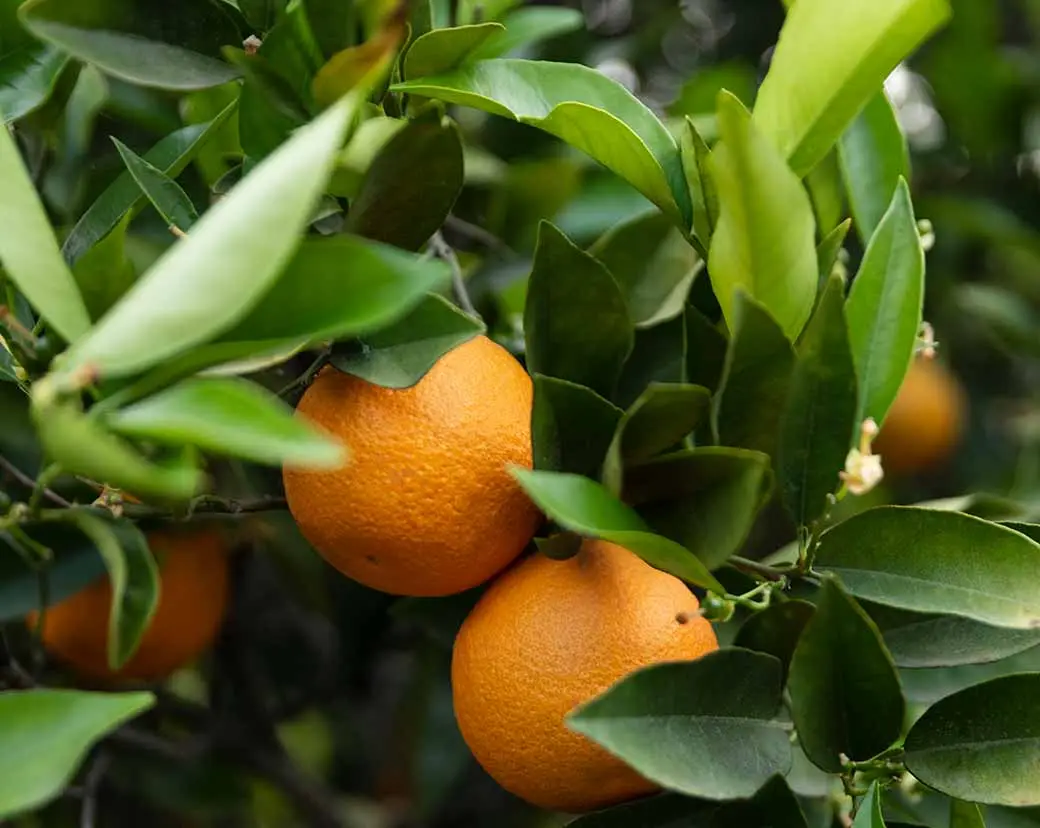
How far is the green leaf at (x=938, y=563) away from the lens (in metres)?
0.64

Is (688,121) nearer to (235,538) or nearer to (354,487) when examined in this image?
(354,487)

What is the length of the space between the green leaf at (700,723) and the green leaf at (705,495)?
6 centimetres

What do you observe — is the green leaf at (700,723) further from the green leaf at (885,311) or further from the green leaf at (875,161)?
the green leaf at (875,161)

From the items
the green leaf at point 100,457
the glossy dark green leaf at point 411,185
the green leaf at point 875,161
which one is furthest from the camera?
the green leaf at point 875,161

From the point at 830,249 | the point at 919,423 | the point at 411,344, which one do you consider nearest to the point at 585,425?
the point at 411,344

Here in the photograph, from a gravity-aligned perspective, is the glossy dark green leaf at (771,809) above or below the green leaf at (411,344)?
below

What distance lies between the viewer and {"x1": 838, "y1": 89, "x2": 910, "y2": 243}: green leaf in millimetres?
856

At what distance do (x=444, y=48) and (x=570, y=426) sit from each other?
24 cm

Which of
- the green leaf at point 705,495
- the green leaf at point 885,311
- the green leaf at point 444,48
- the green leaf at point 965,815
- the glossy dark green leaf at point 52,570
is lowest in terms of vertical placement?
the glossy dark green leaf at point 52,570

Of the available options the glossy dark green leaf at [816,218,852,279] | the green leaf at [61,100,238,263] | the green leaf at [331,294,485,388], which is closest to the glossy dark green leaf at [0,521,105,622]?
the green leaf at [61,100,238,263]

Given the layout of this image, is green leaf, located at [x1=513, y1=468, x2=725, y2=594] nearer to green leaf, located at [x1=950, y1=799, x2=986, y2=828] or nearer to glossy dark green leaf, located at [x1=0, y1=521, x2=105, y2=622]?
green leaf, located at [x1=950, y1=799, x2=986, y2=828]

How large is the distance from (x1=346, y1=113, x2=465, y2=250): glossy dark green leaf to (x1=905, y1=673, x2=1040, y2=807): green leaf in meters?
0.42

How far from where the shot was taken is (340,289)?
508mm

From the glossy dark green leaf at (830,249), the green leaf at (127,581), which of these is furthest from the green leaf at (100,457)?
the glossy dark green leaf at (830,249)
